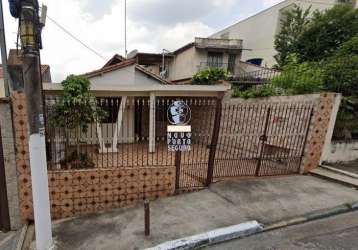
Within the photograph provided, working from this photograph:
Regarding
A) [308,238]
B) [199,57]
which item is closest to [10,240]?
[308,238]

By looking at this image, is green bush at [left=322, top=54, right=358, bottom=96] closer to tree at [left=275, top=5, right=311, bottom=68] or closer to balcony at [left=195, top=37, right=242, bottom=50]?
balcony at [left=195, top=37, right=242, bottom=50]

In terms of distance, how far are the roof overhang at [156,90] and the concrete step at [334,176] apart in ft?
14.2

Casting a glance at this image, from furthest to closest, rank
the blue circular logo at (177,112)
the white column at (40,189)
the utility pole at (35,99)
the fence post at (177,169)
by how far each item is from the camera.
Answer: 1. the fence post at (177,169)
2. the blue circular logo at (177,112)
3. the white column at (40,189)
4. the utility pole at (35,99)

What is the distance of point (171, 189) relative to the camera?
5.24 meters

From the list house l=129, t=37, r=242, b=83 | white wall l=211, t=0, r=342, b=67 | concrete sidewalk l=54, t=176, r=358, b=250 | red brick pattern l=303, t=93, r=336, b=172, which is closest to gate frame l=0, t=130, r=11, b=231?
concrete sidewalk l=54, t=176, r=358, b=250

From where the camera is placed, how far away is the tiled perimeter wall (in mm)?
4215

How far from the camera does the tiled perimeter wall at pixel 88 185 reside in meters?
4.21

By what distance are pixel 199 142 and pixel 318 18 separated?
1559cm

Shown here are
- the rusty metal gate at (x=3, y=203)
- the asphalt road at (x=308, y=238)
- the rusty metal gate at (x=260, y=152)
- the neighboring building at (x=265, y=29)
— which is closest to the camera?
the asphalt road at (x=308, y=238)

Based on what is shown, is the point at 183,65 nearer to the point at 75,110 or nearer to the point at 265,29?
the point at 265,29

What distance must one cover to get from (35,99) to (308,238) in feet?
15.0

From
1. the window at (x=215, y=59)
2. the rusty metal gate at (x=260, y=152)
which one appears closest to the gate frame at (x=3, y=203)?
the rusty metal gate at (x=260, y=152)

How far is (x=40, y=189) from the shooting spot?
337 cm

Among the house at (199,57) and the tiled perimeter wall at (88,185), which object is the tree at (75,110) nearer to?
the tiled perimeter wall at (88,185)
